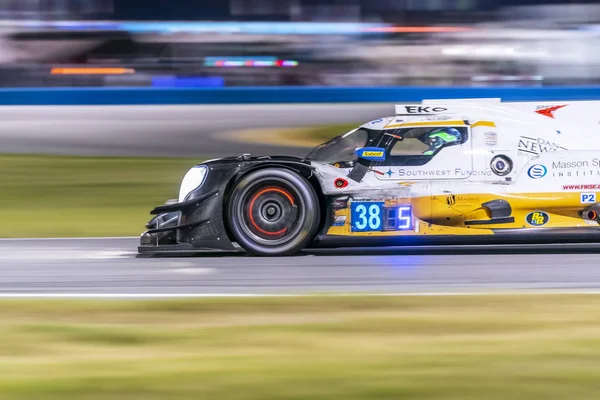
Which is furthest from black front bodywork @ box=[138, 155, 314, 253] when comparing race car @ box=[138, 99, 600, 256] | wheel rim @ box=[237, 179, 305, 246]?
wheel rim @ box=[237, 179, 305, 246]

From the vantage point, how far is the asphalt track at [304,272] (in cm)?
712

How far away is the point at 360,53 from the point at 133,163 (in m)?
9.41

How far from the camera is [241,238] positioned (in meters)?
8.41

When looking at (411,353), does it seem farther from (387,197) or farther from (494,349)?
(387,197)

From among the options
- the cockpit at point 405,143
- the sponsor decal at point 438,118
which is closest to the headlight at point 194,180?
the cockpit at point 405,143

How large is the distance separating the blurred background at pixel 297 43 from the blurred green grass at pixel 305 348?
1809 cm

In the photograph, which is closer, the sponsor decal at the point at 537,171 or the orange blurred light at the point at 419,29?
the sponsor decal at the point at 537,171

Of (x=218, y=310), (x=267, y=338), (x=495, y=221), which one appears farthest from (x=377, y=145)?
(x=267, y=338)

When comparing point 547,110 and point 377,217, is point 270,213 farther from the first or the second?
point 547,110

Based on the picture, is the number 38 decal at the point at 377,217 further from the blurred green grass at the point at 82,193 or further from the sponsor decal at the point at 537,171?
the blurred green grass at the point at 82,193

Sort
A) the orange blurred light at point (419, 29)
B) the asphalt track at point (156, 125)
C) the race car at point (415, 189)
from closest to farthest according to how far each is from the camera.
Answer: the race car at point (415, 189) < the asphalt track at point (156, 125) < the orange blurred light at point (419, 29)

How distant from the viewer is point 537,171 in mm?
8219

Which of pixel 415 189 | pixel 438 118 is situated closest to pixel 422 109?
pixel 438 118

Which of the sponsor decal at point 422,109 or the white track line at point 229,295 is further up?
the sponsor decal at point 422,109
